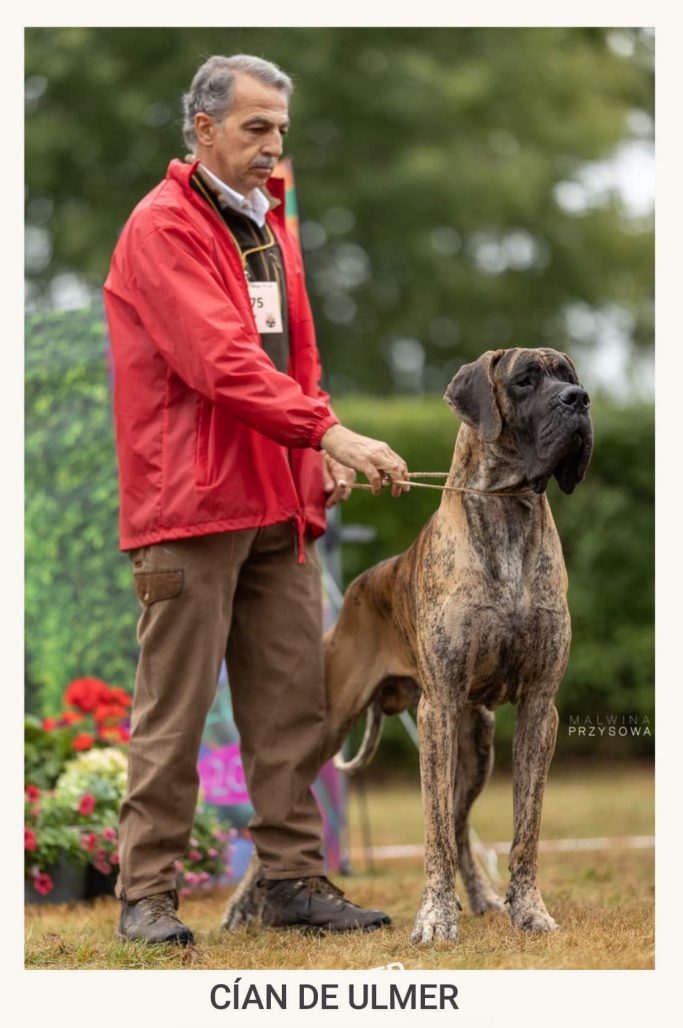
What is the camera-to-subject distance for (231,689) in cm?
492

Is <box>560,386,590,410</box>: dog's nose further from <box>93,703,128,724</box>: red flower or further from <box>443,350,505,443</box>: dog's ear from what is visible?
<box>93,703,128,724</box>: red flower

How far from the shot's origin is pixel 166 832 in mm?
4539

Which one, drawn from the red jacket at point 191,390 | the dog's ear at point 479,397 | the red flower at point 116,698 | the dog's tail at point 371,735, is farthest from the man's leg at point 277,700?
the red flower at point 116,698

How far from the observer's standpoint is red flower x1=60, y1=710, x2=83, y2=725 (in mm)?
6613

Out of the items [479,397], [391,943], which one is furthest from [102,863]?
[479,397]

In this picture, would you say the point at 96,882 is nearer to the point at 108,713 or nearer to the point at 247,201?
the point at 108,713

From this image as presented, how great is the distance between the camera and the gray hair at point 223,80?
4605mm

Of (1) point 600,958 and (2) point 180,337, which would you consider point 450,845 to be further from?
(2) point 180,337

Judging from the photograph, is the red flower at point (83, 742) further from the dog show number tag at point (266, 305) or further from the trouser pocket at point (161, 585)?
the dog show number tag at point (266, 305)

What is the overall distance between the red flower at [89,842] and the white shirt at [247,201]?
2722 millimetres

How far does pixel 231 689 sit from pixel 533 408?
159 centimetres

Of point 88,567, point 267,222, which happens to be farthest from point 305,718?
point 88,567

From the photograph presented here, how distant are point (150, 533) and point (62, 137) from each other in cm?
1161

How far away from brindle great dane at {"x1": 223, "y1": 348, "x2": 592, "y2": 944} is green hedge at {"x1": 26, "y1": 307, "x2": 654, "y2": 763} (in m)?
2.83
